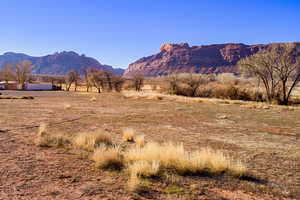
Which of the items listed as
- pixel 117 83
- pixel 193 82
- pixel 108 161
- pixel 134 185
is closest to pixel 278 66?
pixel 193 82

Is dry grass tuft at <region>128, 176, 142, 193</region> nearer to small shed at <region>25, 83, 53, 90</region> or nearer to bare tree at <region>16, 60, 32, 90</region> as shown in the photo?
small shed at <region>25, 83, 53, 90</region>

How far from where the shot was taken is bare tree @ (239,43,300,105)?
1275 inches

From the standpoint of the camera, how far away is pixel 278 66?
33.1m

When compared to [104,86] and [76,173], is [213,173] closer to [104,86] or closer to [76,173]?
[76,173]

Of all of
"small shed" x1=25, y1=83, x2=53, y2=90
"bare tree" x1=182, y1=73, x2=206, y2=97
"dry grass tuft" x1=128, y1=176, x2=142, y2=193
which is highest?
"bare tree" x1=182, y1=73, x2=206, y2=97

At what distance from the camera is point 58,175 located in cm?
543

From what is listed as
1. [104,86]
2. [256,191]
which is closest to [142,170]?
[256,191]

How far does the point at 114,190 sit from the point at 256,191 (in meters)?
2.75

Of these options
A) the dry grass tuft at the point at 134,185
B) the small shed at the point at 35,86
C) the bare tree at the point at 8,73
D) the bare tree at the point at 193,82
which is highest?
the bare tree at the point at 8,73

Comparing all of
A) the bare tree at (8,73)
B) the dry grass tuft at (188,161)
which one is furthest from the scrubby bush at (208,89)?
the bare tree at (8,73)

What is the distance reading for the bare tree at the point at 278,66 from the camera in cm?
3238

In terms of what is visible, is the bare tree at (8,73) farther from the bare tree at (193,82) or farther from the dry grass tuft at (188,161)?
the dry grass tuft at (188,161)

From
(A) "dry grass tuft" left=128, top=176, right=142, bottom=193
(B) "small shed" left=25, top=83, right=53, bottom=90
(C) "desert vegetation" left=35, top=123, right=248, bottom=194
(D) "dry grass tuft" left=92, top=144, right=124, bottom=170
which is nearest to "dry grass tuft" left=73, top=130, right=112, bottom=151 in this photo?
(C) "desert vegetation" left=35, top=123, right=248, bottom=194

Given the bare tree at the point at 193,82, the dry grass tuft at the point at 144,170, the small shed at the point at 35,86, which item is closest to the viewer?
the dry grass tuft at the point at 144,170
